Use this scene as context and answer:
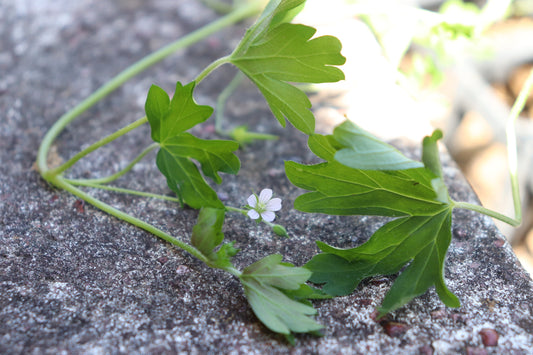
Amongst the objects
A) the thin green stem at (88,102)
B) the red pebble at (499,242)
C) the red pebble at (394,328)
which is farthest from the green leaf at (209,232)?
the red pebble at (499,242)

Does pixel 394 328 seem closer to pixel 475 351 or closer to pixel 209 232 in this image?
pixel 475 351

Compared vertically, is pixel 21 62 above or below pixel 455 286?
above

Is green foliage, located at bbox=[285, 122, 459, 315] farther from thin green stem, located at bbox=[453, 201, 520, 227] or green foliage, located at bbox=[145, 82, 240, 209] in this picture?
green foliage, located at bbox=[145, 82, 240, 209]

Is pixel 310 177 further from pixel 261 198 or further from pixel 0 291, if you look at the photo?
pixel 0 291

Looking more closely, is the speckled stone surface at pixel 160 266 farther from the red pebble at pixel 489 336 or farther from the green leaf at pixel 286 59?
the green leaf at pixel 286 59

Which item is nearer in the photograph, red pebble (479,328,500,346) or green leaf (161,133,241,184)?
red pebble (479,328,500,346)

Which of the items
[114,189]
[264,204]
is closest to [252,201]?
[264,204]

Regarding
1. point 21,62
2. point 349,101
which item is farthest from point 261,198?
point 21,62

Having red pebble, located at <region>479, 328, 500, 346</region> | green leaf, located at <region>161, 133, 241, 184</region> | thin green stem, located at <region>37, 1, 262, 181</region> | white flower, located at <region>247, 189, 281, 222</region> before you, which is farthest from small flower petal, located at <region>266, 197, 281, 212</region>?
thin green stem, located at <region>37, 1, 262, 181</region>
